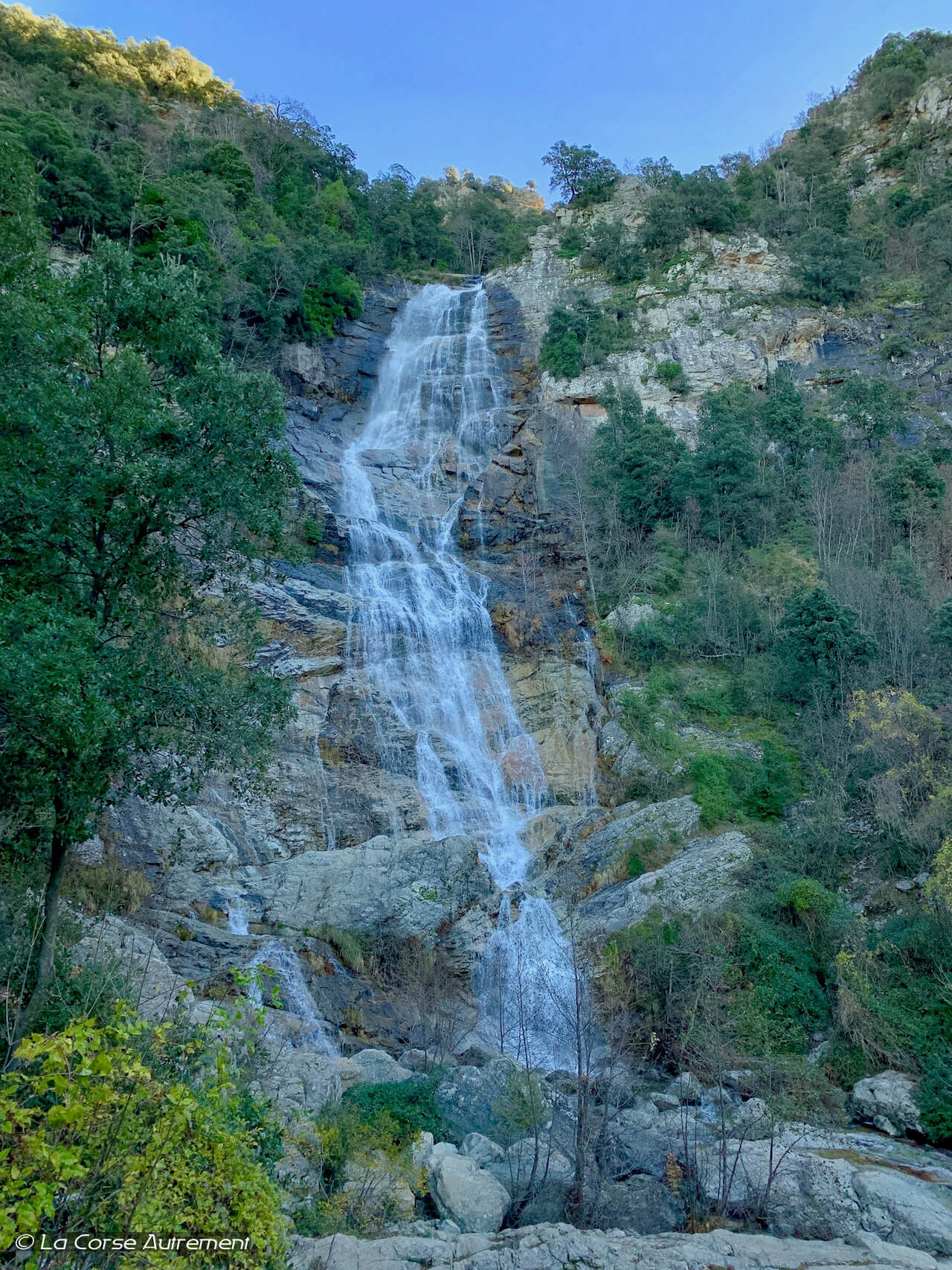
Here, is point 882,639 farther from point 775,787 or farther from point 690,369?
point 690,369

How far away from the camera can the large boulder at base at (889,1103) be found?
11.9m

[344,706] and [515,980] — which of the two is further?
Answer: [344,706]

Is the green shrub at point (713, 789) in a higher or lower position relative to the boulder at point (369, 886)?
higher

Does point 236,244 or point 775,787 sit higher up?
point 236,244

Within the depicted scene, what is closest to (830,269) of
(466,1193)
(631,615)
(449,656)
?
(631,615)

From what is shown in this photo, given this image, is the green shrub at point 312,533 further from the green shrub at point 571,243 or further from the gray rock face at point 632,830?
the green shrub at point 571,243

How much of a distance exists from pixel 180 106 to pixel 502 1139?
2090 inches

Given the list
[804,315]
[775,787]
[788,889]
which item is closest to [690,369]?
[804,315]

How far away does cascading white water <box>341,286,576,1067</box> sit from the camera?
17.3m

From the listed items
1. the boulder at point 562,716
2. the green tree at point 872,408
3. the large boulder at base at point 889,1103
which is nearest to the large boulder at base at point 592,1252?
the large boulder at base at point 889,1103

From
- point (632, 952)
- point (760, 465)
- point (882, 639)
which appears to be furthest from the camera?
point (760, 465)

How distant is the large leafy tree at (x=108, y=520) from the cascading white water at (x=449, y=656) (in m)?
8.56

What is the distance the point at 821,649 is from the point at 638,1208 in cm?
1534

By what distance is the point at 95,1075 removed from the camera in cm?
419
